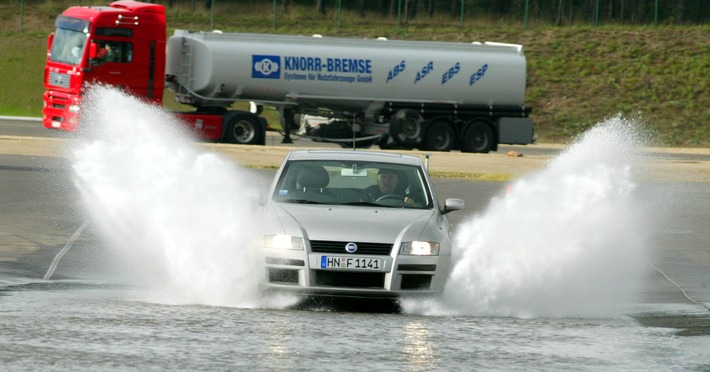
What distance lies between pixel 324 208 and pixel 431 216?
0.91m

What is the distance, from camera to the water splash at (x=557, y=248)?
37.5 feet

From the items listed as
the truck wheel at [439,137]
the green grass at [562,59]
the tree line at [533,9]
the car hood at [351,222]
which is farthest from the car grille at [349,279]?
the tree line at [533,9]

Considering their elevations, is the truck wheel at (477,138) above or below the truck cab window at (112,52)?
below

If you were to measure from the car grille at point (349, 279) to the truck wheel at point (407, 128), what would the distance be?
86.7 feet

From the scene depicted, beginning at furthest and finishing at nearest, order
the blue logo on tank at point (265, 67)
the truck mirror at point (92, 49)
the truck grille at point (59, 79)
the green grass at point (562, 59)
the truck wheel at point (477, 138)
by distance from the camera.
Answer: the green grass at point (562, 59) → the truck wheel at point (477, 138) → the blue logo on tank at point (265, 67) → the truck grille at point (59, 79) → the truck mirror at point (92, 49)

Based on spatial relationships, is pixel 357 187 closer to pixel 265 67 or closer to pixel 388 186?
pixel 388 186

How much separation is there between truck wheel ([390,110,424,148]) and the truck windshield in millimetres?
8671

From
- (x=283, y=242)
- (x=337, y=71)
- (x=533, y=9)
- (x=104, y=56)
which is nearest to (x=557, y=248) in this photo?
(x=283, y=242)

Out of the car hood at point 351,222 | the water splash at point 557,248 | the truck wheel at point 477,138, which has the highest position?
the car hood at point 351,222

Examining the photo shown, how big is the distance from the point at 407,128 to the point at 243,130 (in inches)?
185

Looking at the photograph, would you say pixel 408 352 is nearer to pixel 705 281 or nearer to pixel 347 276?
pixel 347 276

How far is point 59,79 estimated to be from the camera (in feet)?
111

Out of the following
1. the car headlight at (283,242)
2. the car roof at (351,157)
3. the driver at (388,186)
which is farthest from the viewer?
the car roof at (351,157)

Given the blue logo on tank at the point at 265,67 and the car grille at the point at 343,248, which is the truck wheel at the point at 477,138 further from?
the car grille at the point at 343,248
